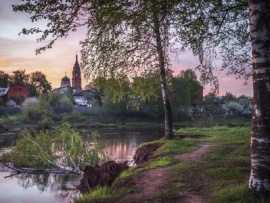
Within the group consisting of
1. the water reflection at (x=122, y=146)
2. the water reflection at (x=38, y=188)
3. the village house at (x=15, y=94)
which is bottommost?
the water reflection at (x=38, y=188)

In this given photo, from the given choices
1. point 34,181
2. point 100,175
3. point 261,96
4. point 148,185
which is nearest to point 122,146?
point 34,181

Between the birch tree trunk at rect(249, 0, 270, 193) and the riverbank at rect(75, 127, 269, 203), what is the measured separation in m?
0.53

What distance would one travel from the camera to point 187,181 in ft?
33.8

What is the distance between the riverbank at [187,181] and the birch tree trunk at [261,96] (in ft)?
1.73

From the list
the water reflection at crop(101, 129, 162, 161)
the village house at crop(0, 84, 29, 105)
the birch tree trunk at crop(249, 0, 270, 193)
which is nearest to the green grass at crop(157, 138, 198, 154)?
the water reflection at crop(101, 129, 162, 161)

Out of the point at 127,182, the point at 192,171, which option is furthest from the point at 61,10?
the point at 192,171

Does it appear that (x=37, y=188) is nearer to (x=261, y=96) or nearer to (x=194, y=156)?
(x=194, y=156)

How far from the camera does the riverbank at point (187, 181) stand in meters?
8.64

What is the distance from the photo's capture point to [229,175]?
34.3 ft

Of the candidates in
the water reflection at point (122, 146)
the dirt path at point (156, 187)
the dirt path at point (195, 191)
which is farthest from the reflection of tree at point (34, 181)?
the dirt path at point (195, 191)

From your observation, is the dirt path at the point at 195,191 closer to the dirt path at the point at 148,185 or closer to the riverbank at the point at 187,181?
the riverbank at the point at 187,181

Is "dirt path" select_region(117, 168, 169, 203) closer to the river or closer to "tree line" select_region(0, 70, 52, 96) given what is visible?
the river

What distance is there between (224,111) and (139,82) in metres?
80.2

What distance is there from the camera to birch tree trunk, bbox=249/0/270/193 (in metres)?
7.71
